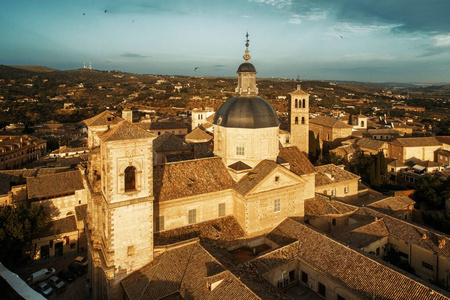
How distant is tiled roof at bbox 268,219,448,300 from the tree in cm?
2026

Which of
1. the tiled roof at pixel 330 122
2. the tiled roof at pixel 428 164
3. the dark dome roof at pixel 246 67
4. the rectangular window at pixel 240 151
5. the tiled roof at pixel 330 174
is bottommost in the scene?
the tiled roof at pixel 428 164

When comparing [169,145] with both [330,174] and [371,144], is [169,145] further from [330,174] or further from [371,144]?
[371,144]

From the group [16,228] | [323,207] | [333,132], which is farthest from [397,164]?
[16,228]

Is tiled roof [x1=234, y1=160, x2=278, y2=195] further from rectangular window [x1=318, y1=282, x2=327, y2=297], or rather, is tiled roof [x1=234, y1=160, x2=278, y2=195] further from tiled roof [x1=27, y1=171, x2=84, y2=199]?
tiled roof [x1=27, y1=171, x2=84, y2=199]

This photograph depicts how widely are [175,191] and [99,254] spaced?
5.60 metres

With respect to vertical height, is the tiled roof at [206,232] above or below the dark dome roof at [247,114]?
below

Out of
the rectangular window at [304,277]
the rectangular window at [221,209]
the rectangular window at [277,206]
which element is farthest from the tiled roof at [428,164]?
the rectangular window at [221,209]

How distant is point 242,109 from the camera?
22.8 metres

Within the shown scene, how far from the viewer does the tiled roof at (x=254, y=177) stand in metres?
20.9

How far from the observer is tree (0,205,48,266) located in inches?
949

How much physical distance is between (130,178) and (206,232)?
5.79m

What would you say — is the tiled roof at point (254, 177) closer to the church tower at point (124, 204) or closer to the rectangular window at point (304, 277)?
the rectangular window at point (304, 277)

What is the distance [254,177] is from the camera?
2167 centimetres

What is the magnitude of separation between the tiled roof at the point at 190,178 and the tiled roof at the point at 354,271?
6.14 meters
